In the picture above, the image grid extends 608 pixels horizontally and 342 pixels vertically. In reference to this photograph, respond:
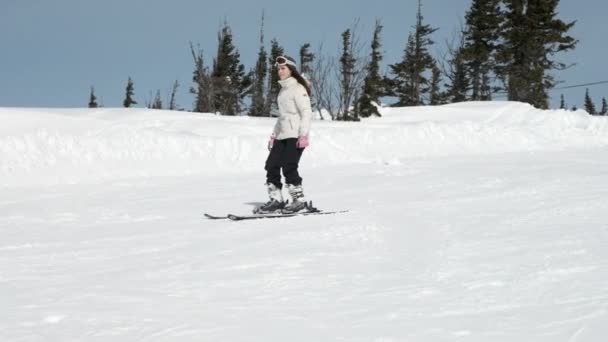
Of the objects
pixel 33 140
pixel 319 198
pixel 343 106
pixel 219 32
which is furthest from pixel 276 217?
pixel 219 32

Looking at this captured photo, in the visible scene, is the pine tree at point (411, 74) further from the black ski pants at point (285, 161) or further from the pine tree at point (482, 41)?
the black ski pants at point (285, 161)

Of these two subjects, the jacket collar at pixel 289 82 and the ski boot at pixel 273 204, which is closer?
the ski boot at pixel 273 204

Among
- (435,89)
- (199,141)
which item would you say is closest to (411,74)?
(435,89)

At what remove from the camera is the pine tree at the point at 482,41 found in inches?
1624

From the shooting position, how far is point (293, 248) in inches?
200

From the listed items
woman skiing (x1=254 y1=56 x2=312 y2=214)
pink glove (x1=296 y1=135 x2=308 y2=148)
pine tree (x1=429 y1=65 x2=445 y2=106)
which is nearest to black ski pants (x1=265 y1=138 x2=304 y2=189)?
woman skiing (x1=254 y1=56 x2=312 y2=214)

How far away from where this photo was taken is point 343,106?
34969 mm

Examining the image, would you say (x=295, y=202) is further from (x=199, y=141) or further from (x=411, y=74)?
(x=411, y=74)

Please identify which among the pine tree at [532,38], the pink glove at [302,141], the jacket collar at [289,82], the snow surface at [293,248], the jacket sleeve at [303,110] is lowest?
the snow surface at [293,248]

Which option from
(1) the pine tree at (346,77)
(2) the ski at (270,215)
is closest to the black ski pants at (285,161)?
(2) the ski at (270,215)

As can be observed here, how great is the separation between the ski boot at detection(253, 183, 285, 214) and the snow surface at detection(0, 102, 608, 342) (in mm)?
485

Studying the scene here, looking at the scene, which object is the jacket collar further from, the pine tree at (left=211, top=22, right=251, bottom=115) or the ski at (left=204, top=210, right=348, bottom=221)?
the pine tree at (left=211, top=22, right=251, bottom=115)

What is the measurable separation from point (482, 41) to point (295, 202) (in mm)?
38728

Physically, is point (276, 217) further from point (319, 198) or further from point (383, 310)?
point (383, 310)
